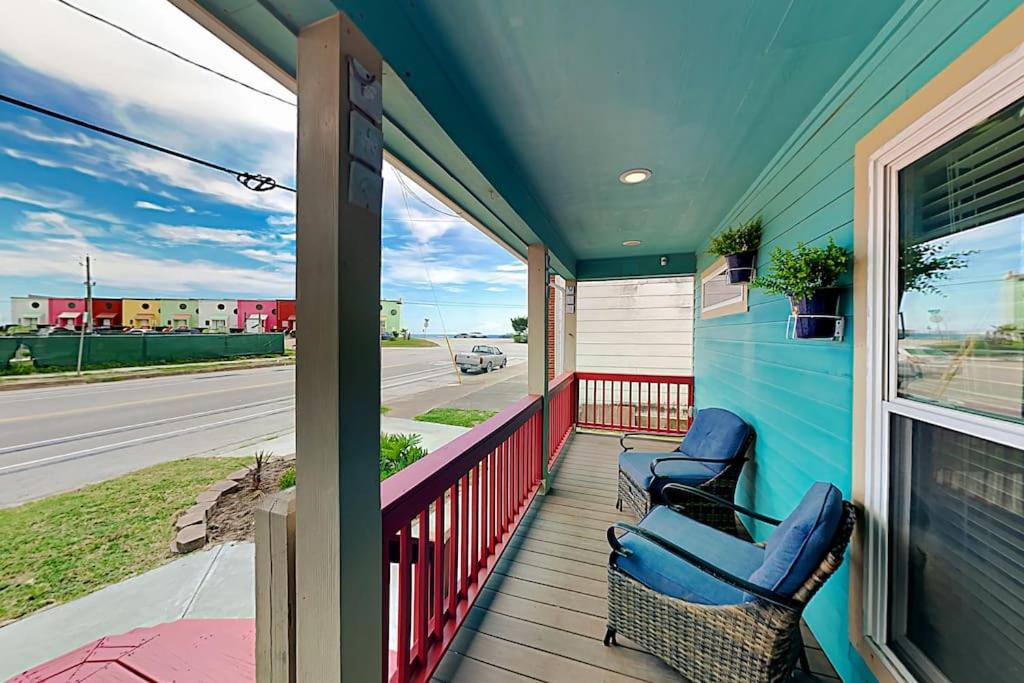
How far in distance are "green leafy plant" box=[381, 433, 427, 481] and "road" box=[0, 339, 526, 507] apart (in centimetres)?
99

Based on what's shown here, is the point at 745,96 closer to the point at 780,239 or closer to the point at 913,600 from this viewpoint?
the point at 780,239

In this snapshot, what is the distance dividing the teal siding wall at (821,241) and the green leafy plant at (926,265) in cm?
25

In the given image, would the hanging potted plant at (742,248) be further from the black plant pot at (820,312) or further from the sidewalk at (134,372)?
the sidewalk at (134,372)

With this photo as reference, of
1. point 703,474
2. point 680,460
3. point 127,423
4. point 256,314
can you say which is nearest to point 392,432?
point 256,314

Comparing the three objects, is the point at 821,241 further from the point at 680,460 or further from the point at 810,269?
the point at 680,460

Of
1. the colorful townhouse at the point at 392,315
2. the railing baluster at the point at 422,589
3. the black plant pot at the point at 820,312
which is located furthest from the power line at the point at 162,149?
the black plant pot at the point at 820,312

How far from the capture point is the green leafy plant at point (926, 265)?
113cm

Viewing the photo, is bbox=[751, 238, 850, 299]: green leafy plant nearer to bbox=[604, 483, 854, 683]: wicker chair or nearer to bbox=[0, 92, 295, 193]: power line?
bbox=[604, 483, 854, 683]: wicker chair

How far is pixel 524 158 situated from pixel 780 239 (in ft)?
5.31

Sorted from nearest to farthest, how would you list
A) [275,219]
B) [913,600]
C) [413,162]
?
[913,600] → [275,219] → [413,162]

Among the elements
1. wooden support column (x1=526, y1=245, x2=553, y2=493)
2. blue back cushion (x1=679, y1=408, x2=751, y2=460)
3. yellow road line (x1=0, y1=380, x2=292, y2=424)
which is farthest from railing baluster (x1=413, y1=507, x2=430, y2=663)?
blue back cushion (x1=679, y1=408, x2=751, y2=460)

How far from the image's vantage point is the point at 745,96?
1678 millimetres

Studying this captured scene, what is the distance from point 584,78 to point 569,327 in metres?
4.20

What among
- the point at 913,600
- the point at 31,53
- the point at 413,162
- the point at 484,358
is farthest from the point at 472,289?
the point at 913,600
